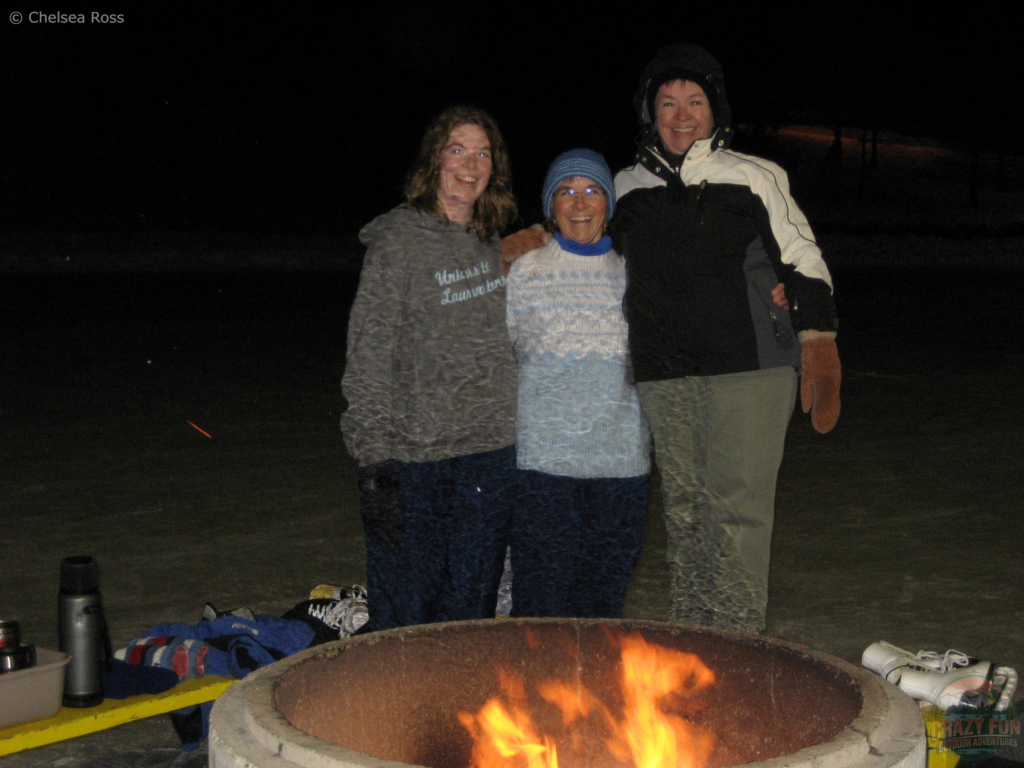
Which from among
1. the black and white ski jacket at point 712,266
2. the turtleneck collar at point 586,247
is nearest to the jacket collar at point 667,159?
the black and white ski jacket at point 712,266

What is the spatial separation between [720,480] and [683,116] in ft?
3.16

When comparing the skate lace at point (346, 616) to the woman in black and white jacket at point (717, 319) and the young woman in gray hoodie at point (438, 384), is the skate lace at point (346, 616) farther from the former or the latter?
the woman in black and white jacket at point (717, 319)

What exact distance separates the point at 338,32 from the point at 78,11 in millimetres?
8166

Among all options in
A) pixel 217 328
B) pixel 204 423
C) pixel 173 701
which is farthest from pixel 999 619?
pixel 217 328

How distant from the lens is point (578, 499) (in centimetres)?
337

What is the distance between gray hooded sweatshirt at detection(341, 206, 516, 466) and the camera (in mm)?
3215

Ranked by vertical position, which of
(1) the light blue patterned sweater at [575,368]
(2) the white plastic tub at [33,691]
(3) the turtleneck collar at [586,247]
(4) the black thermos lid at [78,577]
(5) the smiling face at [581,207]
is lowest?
(2) the white plastic tub at [33,691]

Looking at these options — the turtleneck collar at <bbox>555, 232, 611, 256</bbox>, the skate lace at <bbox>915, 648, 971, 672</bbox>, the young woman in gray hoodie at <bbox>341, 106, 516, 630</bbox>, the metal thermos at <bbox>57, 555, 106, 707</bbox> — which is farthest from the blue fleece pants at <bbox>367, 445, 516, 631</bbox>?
the skate lace at <bbox>915, 648, 971, 672</bbox>

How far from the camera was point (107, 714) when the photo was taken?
3.38m

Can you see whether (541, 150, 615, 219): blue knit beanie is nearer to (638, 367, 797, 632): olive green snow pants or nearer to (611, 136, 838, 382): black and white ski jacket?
(611, 136, 838, 382): black and white ski jacket

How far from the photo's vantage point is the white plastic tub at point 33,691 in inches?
126

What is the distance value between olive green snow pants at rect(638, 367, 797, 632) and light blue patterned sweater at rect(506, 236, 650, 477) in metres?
0.10

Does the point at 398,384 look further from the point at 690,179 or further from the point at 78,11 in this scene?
the point at 78,11

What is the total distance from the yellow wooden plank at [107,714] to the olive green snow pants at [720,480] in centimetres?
127
